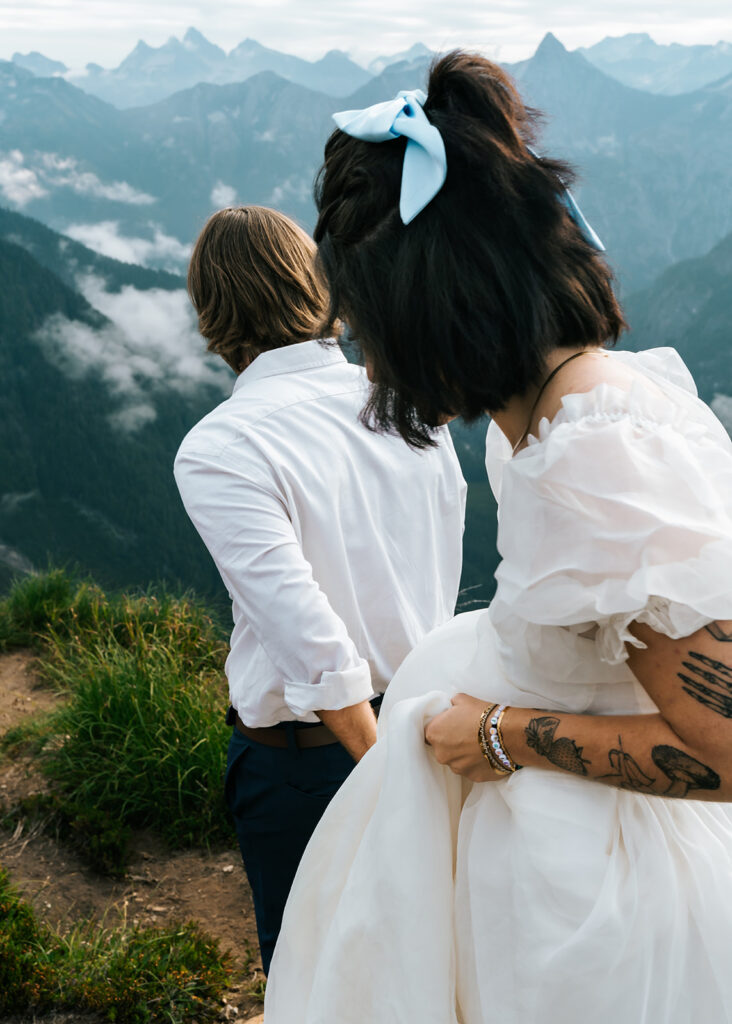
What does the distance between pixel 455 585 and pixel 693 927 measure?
0.94 m

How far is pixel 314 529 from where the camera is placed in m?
1.45

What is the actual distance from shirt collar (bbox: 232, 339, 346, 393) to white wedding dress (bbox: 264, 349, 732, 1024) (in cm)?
60

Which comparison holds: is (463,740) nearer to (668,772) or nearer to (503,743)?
(503,743)

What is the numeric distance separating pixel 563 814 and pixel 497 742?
0.37 ft

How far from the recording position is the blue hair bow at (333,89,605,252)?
896mm

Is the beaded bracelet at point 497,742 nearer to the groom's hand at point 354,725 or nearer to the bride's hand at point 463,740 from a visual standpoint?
the bride's hand at point 463,740

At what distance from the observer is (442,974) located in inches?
41.6

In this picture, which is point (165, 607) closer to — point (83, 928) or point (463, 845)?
point (83, 928)

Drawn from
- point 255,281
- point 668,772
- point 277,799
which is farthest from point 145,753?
point 668,772

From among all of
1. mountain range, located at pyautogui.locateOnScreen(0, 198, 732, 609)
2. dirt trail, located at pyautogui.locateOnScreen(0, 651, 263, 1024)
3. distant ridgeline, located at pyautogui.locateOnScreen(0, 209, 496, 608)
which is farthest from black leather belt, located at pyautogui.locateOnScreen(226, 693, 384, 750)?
distant ridgeline, located at pyautogui.locateOnScreen(0, 209, 496, 608)

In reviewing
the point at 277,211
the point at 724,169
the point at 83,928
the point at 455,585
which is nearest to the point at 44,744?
the point at 83,928

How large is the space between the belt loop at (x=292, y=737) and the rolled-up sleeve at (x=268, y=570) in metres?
0.20

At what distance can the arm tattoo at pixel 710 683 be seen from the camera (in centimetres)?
78

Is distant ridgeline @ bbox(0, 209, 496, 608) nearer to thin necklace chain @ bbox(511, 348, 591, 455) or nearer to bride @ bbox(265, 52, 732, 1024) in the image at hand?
bride @ bbox(265, 52, 732, 1024)
